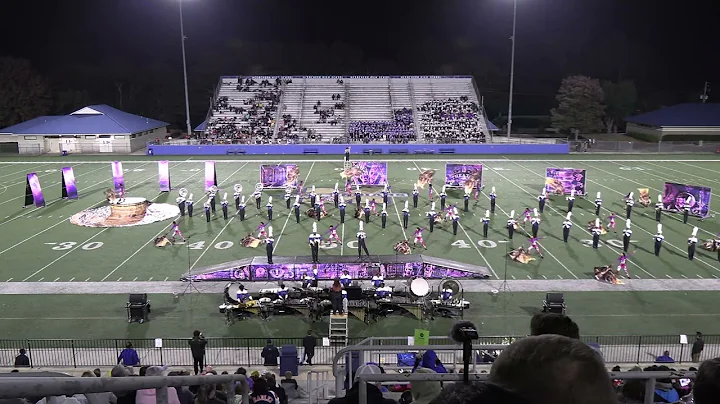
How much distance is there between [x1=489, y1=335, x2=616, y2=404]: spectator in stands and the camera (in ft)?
5.02

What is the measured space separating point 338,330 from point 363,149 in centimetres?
3386

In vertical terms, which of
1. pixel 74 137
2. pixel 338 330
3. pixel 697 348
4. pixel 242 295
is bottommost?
pixel 338 330

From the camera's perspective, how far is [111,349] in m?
11.7

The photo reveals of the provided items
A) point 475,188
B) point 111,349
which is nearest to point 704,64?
point 475,188

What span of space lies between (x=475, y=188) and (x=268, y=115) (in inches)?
1230

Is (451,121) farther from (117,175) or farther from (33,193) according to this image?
(33,193)

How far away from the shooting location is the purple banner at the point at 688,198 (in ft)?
75.2

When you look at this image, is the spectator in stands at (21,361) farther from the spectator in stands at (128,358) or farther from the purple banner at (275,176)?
the purple banner at (275,176)

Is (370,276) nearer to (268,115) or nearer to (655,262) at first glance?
(655,262)

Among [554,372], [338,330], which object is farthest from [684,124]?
[554,372]

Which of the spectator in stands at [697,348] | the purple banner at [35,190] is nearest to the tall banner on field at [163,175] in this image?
the purple banner at [35,190]

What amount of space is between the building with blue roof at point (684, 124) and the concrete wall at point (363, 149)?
48.6 ft

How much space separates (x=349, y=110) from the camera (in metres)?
55.8

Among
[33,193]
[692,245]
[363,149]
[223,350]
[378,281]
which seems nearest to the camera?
[223,350]
